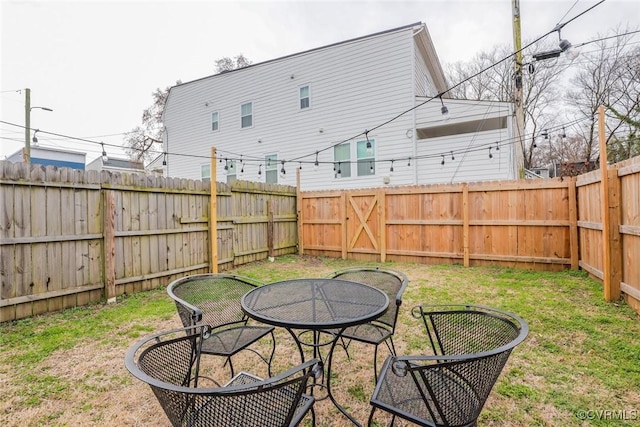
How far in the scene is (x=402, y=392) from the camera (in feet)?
5.40

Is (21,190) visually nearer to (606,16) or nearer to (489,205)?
(489,205)

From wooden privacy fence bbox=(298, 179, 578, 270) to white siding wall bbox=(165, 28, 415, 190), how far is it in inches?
79.8

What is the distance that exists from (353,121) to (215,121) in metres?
5.73

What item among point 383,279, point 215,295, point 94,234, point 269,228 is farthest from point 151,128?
point 383,279

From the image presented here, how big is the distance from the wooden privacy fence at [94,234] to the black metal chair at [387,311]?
340cm

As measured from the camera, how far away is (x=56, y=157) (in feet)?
48.7

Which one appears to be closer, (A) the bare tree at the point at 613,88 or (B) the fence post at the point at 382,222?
(B) the fence post at the point at 382,222

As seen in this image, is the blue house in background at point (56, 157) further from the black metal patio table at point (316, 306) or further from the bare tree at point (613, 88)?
the bare tree at point (613, 88)

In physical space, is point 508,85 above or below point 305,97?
above

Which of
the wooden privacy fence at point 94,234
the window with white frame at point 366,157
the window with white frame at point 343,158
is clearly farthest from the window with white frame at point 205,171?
the wooden privacy fence at point 94,234

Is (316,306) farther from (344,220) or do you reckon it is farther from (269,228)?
(344,220)

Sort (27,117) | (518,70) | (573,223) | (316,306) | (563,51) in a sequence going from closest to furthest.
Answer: (316,306)
(563,51)
(573,223)
(518,70)
(27,117)

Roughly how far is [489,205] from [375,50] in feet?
19.1

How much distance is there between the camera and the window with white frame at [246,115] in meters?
11.6
